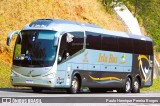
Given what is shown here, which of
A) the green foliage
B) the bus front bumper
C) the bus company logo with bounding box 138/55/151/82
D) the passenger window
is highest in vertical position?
the green foliage

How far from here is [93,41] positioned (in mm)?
30031

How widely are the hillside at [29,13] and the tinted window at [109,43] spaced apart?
20.6ft

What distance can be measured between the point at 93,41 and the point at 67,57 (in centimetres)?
291

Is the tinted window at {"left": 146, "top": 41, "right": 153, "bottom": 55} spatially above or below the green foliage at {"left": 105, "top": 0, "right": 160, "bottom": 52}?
below

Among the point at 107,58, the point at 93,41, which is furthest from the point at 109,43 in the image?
the point at 93,41

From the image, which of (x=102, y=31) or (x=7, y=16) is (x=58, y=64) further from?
(x=7, y=16)

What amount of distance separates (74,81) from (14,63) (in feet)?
10.3

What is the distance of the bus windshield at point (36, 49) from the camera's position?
88.2ft

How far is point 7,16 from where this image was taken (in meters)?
39.4

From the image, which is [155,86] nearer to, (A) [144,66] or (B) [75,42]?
(A) [144,66]

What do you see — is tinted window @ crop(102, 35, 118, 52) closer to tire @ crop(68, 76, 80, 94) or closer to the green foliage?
tire @ crop(68, 76, 80, 94)

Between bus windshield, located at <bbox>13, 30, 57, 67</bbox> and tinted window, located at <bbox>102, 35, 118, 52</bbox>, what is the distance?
4958 mm

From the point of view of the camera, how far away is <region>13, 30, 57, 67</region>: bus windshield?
26875mm

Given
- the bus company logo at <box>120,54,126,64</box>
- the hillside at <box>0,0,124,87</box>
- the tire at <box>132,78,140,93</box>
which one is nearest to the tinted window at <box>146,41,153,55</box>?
the tire at <box>132,78,140,93</box>
